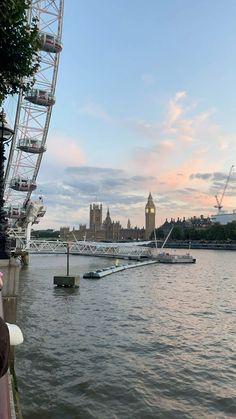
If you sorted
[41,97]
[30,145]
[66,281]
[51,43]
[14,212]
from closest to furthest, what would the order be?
[66,281] → [51,43] → [41,97] → [30,145] → [14,212]

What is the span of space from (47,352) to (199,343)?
658 cm

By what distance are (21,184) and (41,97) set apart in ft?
47.3

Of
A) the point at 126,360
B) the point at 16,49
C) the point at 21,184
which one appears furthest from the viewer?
the point at 21,184

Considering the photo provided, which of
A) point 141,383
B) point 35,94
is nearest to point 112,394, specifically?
point 141,383

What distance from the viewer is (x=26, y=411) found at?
10461mm

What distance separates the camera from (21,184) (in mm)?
66812

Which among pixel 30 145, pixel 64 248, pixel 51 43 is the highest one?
pixel 51 43

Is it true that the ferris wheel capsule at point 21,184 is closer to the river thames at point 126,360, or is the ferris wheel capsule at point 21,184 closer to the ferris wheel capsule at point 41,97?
the ferris wheel capsule at point 41,97

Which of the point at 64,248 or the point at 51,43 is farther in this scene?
the point at 64,248

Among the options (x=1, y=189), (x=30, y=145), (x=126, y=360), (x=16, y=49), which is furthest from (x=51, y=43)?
(x=126, y=360)

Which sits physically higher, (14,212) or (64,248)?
(14,212)

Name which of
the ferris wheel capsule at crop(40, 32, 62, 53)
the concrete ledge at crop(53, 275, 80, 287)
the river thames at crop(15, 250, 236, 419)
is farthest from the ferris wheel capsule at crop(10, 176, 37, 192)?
the river thames at crop(15, 250, 236, 419)

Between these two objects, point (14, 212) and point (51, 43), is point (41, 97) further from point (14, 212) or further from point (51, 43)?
point (14, 212)

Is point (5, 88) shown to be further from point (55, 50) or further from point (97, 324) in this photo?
point (55, 50)
